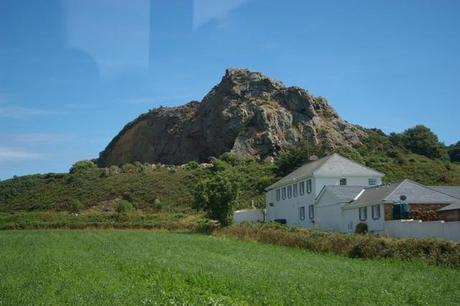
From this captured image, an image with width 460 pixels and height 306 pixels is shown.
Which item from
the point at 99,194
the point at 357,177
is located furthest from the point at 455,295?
the point at 99,194

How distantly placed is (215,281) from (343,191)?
32.8 meters

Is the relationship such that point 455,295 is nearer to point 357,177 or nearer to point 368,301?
point 368,301

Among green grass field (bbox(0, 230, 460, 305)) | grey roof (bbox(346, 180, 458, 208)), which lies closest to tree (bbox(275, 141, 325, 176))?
grey roof (bbox(346, 180, 458, 208))

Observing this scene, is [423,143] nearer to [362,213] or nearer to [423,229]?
[362,213]

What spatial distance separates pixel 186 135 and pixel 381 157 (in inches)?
1764

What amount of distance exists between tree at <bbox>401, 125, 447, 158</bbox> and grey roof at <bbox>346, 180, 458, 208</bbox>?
64.7m

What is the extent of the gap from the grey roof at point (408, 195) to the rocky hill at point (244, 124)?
5538cm

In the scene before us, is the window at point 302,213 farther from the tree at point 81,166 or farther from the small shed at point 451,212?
the tree at point 81,166

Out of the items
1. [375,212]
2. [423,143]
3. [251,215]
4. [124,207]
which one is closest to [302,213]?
[251,215]

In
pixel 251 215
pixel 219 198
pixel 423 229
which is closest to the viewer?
pixel 423 229

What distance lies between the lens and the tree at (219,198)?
173 feet

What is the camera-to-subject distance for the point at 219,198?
52.7 meters

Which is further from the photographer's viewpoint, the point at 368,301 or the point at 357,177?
the point at 357,177

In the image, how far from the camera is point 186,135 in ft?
392
